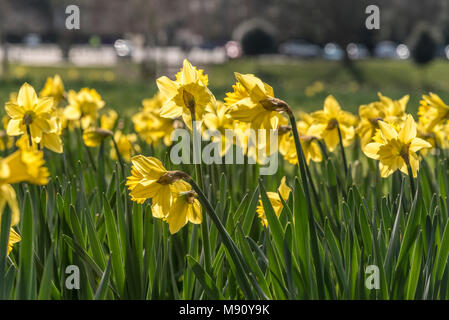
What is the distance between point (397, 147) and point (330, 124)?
0.65 m

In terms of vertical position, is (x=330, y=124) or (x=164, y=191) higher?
(x=330, y=124)

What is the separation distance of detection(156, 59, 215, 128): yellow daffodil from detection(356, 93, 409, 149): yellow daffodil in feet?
3.13

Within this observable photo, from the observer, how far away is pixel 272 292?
5.99 feet

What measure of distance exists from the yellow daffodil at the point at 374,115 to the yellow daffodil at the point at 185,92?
953mm

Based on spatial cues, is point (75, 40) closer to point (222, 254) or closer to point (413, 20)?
point (413, 20)

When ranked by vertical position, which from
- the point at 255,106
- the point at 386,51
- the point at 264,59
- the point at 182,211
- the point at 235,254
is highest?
the point at 386,51

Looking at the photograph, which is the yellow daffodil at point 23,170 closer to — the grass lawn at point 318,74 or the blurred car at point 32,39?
the grass lawn at point 318,74

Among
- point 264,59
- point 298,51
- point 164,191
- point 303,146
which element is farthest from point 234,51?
point 164,191

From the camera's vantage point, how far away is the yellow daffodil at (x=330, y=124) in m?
2.42

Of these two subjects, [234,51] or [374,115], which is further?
[234,51]

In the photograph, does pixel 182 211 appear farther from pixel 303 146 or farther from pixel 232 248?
pixel 303 146

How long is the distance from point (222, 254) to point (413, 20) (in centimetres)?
4122

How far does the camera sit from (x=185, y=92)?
1687 mm

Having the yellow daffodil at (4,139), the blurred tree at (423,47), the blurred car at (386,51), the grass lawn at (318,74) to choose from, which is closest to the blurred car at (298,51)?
the blurred car at (386,51)
